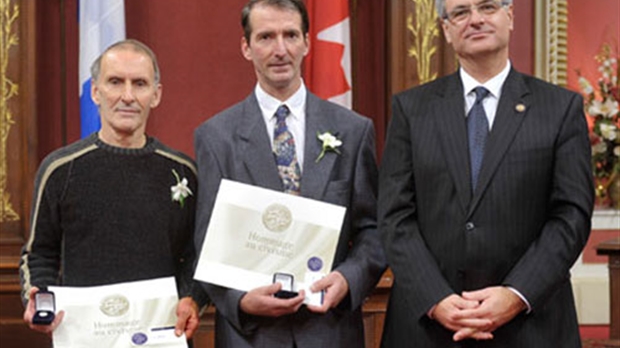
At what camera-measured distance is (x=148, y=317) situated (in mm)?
2959

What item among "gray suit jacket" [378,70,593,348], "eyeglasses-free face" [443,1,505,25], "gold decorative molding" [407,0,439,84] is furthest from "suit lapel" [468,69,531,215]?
"gold decorative molding" [407,0,439,84]

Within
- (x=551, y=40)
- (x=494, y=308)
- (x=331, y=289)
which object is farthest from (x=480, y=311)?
(x=551, y=40)

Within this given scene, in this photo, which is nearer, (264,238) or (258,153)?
(264,238)

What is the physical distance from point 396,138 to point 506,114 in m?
0.32

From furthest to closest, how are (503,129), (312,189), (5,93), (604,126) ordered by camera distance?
(604,126) < (5,93) < (312,189) < (503,129)

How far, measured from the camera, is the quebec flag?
4.74m

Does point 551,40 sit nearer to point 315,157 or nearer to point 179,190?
point 315,157

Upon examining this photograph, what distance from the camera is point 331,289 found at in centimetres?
289

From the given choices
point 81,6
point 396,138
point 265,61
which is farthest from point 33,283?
point 81,6

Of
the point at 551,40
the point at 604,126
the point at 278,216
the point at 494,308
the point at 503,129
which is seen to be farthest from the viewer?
the point at 604,126

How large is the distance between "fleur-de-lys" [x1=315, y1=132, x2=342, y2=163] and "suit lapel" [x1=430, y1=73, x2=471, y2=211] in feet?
1.07

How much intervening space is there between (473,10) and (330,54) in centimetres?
221

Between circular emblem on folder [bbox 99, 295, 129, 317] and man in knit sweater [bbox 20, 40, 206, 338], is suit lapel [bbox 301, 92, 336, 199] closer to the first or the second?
man in knit sweater [bbox 20, 40, 206, 338]

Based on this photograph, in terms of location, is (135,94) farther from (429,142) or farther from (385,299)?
(385,299)
